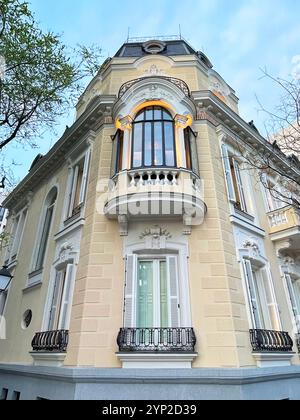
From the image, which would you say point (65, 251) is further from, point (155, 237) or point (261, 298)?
point (261, 298)

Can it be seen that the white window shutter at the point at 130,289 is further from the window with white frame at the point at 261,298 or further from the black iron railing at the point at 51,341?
the window with white frame at the point at 261,298

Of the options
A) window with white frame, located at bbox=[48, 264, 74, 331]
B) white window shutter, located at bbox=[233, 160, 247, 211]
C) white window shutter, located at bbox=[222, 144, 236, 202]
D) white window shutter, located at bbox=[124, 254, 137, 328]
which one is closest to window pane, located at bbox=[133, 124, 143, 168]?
white window shutter, located at bbox=[124, 254, 137, 328]

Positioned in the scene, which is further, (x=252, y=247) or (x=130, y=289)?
(x=252, y=247)

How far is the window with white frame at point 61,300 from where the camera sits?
7098 millimetres

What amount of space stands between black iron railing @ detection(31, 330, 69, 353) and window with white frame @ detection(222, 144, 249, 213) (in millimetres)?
5629

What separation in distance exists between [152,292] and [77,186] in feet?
16.2

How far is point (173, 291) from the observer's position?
6.67 meters

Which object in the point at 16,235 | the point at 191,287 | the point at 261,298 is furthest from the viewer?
the point at 16,235

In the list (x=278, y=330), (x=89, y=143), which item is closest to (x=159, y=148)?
(x=89, y=143)

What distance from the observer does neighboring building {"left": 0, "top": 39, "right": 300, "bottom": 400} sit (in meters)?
5.89

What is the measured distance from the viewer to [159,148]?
318 inches

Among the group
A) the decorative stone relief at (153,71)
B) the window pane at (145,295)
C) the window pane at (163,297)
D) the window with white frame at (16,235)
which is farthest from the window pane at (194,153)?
the window with white frame at (16,235)

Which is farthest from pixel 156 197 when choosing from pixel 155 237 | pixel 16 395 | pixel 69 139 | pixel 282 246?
pixel 16 395
